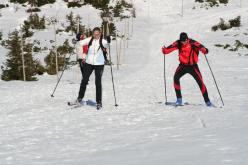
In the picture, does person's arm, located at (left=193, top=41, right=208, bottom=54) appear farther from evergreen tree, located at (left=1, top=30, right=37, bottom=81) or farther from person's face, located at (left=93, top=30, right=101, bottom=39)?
evergreen tree, located at (left=1, top=30, right=37, bottom=81)

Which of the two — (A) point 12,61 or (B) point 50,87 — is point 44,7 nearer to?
(A) point 12,61

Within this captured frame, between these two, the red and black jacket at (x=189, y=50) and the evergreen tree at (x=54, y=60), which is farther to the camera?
the evergreen tree at (x=54, y=60)

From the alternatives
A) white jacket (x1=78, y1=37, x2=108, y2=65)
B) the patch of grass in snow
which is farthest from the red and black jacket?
the patch of grass in snow

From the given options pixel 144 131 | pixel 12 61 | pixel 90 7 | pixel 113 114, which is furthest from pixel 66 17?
pixel 144 131

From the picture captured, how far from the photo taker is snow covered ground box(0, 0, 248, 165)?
4.74 meters

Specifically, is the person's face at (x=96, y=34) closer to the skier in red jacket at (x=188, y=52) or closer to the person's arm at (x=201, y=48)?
the skier in red jacket at (x=188, y=52)

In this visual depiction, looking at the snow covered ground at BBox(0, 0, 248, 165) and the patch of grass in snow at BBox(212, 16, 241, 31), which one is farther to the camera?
the patch of grass in snow at BBox(212, 16, 241, 31)

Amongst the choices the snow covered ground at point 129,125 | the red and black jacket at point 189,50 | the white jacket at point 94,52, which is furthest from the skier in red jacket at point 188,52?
the white jacket at point 94,52

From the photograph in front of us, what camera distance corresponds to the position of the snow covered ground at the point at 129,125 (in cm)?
474

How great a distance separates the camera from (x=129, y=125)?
284 inches

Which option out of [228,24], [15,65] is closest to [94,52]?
[15,65]

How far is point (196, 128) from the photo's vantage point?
20.9 feet

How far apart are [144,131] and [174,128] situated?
469 millimetres

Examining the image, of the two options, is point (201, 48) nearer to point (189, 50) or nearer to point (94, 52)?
point (189, 50)
